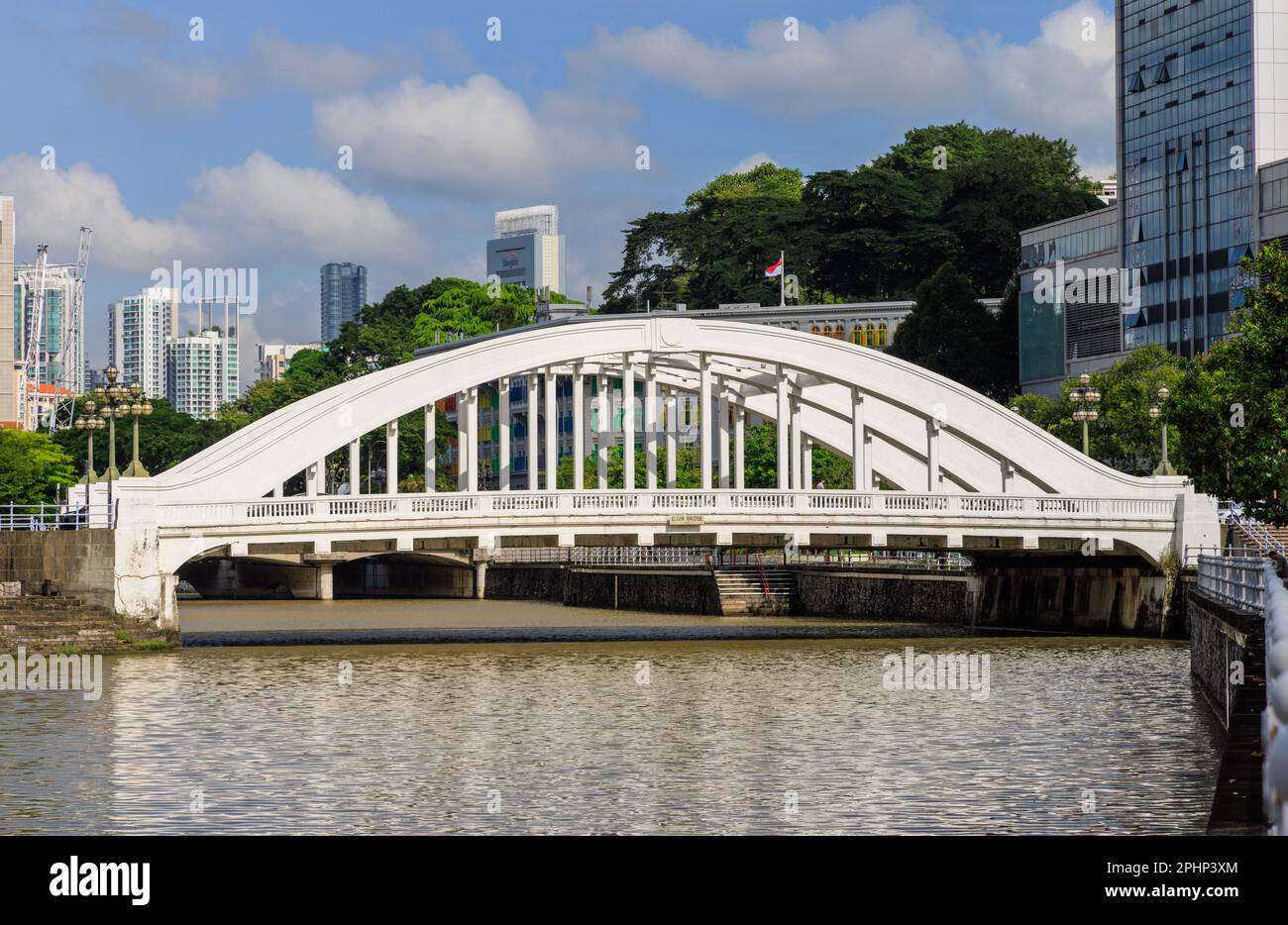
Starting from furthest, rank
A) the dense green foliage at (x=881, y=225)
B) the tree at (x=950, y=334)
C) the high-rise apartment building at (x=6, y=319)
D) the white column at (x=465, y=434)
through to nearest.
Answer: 1. the high-rise apartment building at (x=6, y=319)
2. the dense green foliage at (x=881, y=225)
3. the tree at (x=950, y=334)
4. the white column at (x=465, y=434)

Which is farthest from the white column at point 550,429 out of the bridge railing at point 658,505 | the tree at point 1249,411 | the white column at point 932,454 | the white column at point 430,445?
the tree at point 1249,411

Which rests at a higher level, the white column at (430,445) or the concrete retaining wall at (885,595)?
the white column at (430,445)

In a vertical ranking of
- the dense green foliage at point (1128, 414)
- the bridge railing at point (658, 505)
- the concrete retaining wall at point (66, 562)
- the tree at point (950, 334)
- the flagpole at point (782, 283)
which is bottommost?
the concrete retaining wall at point (66, 562)

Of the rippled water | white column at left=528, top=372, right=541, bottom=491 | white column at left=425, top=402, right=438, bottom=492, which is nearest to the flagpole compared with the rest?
white column at left=528, top=372, right=541, bottom=491

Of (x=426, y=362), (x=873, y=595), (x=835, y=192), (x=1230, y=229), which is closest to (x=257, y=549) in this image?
(x=426, y=362)

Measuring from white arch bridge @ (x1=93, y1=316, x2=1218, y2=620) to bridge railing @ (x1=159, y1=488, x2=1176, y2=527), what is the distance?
0.16ft

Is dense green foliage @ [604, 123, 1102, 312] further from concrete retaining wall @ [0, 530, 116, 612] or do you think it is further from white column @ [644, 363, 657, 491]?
concrete retaining wall @ [0, 530, 116, 612]

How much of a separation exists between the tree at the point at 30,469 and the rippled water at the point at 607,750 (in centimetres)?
4210

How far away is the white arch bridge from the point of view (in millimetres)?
41406

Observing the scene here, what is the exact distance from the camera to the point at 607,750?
2356cm

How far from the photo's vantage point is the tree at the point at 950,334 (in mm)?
90125

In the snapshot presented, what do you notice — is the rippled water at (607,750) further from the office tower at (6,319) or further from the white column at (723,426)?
the office tower at (6,319)
